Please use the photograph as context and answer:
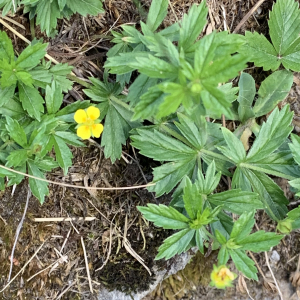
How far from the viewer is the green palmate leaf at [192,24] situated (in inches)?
66.7

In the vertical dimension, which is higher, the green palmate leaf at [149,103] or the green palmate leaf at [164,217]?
the green palmate leaf at [149,103]

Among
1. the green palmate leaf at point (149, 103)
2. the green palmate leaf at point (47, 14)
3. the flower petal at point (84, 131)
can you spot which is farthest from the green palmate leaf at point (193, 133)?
the green palmate leaf at point (47, 14)

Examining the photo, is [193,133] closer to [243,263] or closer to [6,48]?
[243,263]

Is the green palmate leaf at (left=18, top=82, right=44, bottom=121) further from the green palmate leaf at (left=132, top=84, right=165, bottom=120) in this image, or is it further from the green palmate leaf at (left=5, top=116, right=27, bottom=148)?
the green palmate leaf at (left=132, top=84, right=165, bottom=120)

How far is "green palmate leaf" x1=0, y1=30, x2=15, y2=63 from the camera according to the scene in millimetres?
1801

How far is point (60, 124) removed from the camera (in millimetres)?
1930

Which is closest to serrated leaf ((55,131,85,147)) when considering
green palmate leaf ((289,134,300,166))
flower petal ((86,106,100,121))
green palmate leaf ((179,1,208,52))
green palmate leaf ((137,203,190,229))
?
flower petal ((86,106,100,121))

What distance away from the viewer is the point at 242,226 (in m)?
1.67

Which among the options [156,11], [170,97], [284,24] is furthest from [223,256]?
[284,24]

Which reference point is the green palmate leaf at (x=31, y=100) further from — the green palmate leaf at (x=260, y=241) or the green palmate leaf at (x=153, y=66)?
the green palmate leaf at (x=260, y=241)

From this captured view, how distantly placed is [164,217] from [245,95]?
3.49 ft

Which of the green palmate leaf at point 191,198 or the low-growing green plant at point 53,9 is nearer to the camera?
the green palmate leaf at point 191,198

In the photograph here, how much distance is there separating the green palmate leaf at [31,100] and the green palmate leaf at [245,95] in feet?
4.28

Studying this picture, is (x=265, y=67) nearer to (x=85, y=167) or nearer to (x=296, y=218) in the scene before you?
(x=296, y=218)
